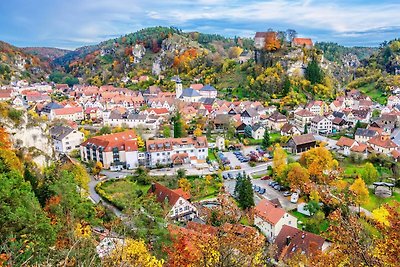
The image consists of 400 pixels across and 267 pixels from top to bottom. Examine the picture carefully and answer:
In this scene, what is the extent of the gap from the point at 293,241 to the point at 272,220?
2.16m

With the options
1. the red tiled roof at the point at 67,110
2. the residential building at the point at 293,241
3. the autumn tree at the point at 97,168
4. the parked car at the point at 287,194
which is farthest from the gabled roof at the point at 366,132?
the red tiled roof at the point at 67,110

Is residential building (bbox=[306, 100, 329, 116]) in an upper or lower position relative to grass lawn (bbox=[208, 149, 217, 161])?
upper

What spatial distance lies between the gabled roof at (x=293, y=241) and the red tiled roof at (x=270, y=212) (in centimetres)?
122

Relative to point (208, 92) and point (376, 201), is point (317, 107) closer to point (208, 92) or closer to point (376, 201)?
point (208, 92)

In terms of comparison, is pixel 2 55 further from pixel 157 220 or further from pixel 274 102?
pixel 157 220

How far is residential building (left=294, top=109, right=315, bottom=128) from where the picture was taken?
138 ft

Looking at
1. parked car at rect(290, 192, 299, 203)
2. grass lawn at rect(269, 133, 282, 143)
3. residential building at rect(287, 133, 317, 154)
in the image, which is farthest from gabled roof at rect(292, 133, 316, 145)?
parked car at rect(290, 192, 299, 203)

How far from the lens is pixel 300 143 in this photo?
3297 centimetres

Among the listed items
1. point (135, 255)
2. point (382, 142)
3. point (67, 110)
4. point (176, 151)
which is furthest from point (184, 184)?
point (67, 110)

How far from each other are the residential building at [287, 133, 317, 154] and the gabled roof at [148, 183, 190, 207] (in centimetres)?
1422

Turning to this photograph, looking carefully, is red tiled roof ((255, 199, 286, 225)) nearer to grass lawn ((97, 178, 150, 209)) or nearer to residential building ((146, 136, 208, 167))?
grass lawn ((97, 178, 150, 209))

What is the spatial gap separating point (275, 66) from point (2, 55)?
2456 inches

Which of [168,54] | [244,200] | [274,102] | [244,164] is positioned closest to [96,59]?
[168,54]

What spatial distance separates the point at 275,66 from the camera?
53.4 m
